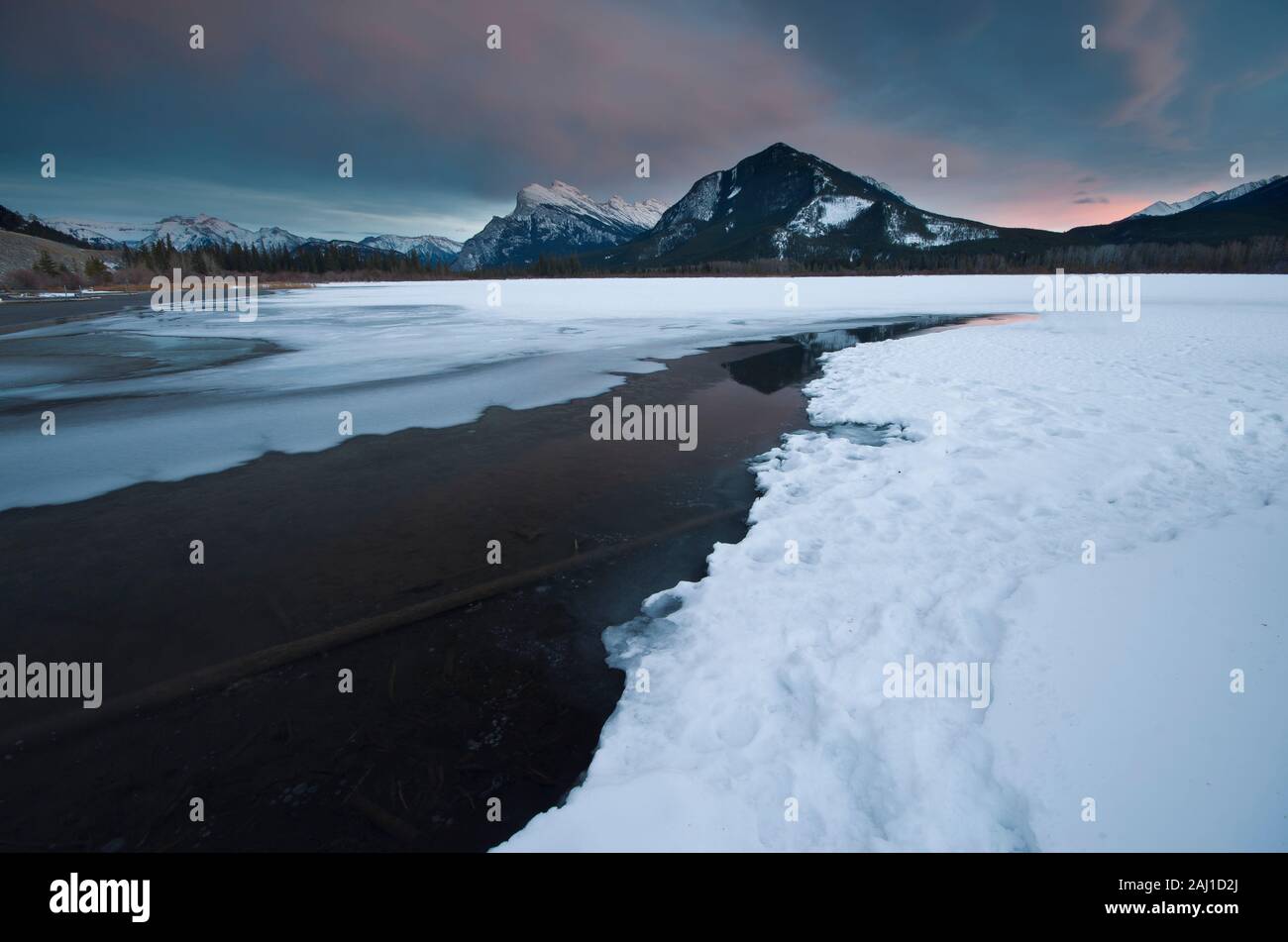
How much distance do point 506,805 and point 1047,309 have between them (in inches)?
1442

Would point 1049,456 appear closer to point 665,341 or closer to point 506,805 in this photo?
A: point 506,805

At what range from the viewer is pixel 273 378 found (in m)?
13.4

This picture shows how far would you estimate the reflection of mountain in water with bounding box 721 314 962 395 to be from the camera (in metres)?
14.1

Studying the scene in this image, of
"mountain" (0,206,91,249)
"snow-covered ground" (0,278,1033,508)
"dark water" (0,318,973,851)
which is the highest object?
"mountain" (0,206,91,249)

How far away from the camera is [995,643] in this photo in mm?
3680

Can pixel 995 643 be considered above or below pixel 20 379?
below

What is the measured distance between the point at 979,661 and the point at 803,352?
1604cm

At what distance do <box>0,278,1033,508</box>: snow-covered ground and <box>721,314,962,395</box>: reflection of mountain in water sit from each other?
192 centimetres

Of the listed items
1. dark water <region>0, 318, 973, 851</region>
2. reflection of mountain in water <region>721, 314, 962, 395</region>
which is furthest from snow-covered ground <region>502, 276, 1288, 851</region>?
reflection of mountain in water <region>721, 314, 962, 395</region>

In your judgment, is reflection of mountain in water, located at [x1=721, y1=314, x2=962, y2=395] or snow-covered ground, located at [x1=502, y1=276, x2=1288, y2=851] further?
reflection of mountain in water, located at [x1=721, y1=314, x2=962, y2=395]

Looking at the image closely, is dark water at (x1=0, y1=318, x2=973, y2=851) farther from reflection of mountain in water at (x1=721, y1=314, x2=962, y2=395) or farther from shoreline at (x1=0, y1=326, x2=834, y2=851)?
reflection of mountain in water at (x1=721, y1=314, x2=962, y2=395)

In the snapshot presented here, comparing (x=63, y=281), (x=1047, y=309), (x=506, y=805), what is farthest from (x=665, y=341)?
(x=63, y=281)

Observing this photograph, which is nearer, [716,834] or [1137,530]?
[716,834]
